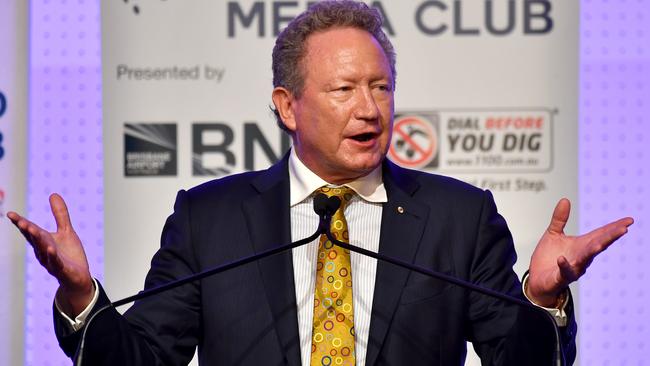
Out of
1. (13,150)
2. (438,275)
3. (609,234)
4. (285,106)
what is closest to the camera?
(609,234)

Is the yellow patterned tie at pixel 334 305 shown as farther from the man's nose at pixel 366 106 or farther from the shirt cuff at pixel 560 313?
the shirt cuff at pixel 560 313

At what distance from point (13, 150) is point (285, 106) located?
1479 millimetres

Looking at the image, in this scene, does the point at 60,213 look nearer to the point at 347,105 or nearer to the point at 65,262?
the point at 65,262

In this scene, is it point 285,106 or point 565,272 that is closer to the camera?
point 565,272

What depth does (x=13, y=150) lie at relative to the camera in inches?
142

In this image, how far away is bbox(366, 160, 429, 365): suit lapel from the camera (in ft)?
7.13

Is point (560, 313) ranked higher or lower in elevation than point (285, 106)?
lower

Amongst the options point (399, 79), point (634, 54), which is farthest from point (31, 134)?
point (634, 54)

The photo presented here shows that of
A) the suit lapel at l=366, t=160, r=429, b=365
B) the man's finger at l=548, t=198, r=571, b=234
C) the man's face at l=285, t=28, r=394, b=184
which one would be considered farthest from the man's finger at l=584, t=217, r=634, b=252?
the man's face at l=285, t=28, r=394, b=184

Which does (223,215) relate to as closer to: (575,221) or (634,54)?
(575,221)

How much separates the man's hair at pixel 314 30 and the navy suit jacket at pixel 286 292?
0.30m

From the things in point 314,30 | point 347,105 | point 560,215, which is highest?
point 314,30

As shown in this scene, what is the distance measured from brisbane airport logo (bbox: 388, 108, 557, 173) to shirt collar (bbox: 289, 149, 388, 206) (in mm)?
1220

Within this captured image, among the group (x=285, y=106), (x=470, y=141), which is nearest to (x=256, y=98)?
(x=470, y=141)
